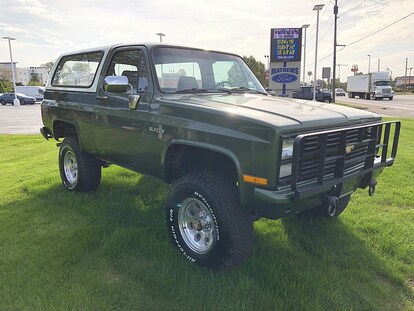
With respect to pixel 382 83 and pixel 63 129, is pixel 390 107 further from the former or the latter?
pixel 63 129

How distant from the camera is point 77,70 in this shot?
522 centimetres

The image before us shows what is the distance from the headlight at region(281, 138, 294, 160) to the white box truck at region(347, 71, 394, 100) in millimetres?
46467

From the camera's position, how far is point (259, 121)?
270 centimetres

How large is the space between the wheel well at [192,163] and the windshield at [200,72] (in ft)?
2.21

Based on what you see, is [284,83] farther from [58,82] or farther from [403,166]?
[58,82]

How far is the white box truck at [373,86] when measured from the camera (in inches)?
1729

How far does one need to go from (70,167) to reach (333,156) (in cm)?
401

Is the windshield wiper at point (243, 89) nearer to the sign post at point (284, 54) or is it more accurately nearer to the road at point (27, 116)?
the sign post at point (284, 54)

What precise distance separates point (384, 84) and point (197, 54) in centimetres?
4731

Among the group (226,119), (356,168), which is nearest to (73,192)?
(226,119)

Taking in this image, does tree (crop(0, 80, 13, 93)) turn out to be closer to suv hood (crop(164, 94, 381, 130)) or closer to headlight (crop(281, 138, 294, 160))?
suv hood (crop(164, 94, 381, 130))

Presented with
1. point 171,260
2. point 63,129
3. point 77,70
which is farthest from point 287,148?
point 63,129

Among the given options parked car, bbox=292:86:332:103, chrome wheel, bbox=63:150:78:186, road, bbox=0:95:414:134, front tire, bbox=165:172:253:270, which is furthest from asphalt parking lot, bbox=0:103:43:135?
parked car, bbox=292:86:332:103

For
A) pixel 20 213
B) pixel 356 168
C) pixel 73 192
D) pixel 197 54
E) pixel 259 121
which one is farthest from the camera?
pixel 73 192
